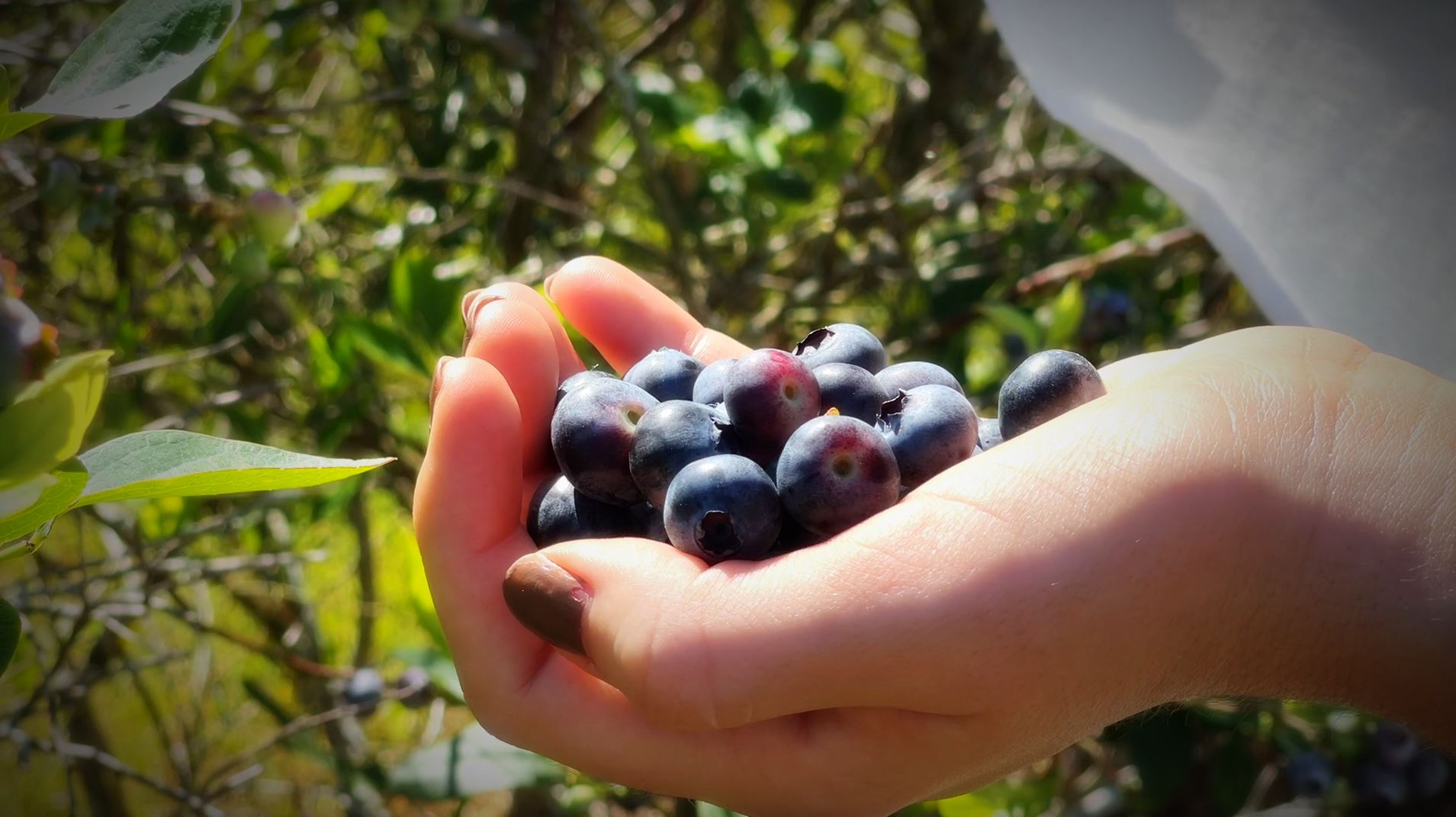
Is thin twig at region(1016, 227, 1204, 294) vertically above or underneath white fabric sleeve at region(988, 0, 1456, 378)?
underneath

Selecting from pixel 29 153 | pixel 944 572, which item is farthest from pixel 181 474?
pixel 29 153

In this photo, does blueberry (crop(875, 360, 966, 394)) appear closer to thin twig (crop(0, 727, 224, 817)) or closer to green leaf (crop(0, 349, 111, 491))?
green leaf (crop(0, 349, 111, 491))

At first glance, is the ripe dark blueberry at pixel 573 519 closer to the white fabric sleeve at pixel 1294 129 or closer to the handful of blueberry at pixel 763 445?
the handful of blueberry at pixel 763 445

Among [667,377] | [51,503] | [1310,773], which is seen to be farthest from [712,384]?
[1310,773]

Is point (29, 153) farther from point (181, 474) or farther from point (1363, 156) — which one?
point (1363, 156)

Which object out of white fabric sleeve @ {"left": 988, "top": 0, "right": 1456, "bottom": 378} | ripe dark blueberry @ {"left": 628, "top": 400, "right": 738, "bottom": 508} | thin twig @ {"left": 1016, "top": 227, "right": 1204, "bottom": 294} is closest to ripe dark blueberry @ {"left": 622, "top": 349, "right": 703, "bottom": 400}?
ripe dark blueberry @ {"left": 628, "top": 400, "right": 738, "bottom": 508}

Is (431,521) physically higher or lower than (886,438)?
lower
